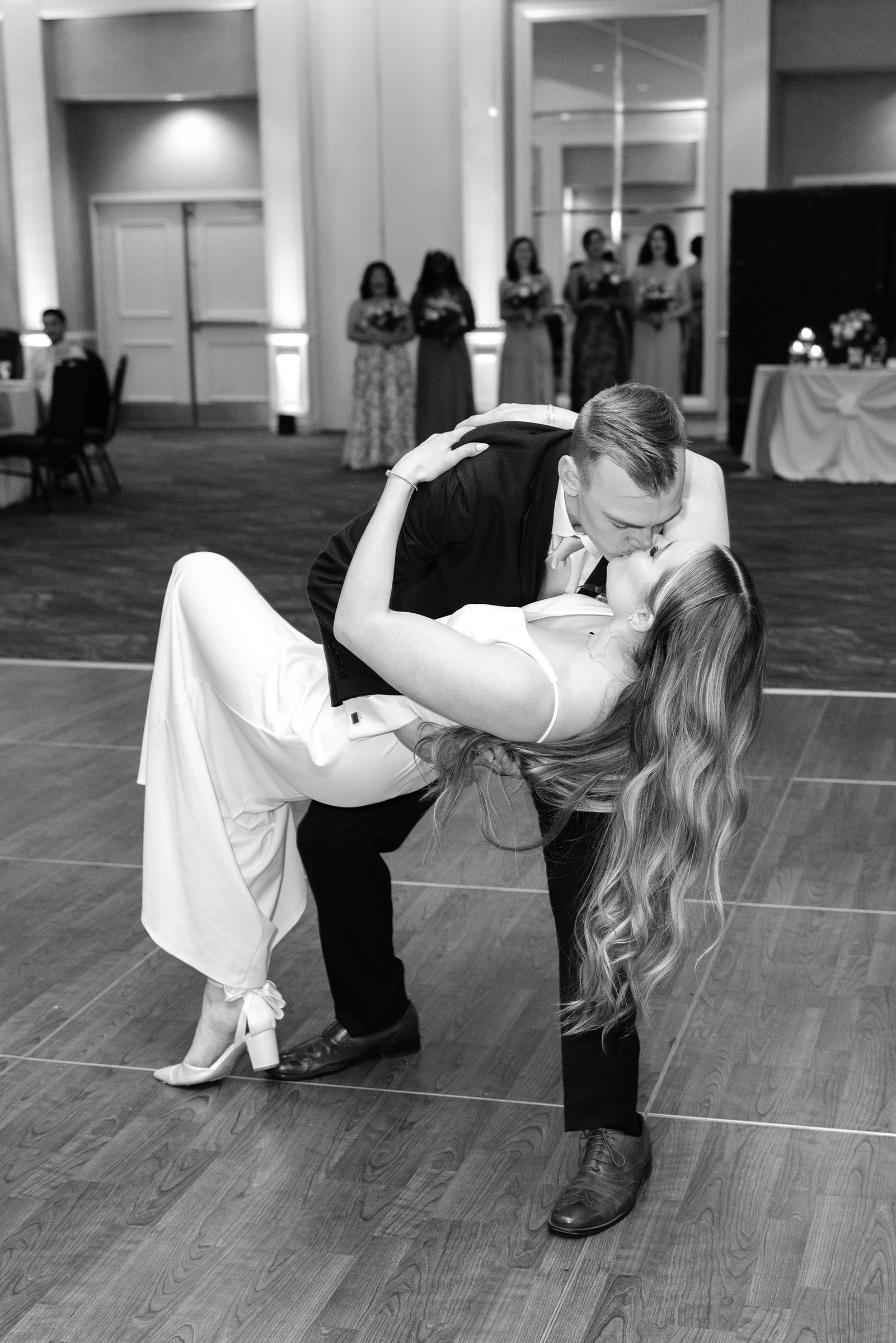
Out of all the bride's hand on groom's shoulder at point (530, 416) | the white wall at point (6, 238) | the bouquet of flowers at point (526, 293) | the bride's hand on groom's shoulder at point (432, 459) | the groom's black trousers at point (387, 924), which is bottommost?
the groom's black trousers at point (387, 924)

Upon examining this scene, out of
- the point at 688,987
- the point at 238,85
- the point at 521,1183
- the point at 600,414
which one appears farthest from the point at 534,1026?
the point at 238,85

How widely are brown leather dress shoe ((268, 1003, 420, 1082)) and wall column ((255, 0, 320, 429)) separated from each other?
1202 centimetres

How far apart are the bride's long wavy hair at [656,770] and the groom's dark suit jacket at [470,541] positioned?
23cm

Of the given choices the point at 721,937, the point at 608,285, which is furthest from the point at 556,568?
the point at 608,285

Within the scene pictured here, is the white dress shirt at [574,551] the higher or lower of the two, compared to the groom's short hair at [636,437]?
lower

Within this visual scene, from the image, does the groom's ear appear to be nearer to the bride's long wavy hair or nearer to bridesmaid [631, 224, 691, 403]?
the bride's long wavy hair

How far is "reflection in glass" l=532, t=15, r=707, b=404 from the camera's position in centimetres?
1307

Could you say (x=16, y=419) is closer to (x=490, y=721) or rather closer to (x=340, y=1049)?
(x=340, y=1049)

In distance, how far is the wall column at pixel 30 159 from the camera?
556 inches

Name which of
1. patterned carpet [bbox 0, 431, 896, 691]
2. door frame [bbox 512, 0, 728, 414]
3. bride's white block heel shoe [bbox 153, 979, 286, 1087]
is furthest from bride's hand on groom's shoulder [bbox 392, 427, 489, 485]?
door frame [bbox 512, 0, 728, 414]

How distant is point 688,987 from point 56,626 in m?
4.00

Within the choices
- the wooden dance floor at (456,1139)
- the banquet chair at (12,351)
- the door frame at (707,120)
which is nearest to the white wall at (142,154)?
the door frame at (707,120)

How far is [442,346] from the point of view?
11.6 m

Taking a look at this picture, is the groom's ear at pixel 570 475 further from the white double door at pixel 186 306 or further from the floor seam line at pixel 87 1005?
the white double door at pixel 186 306
